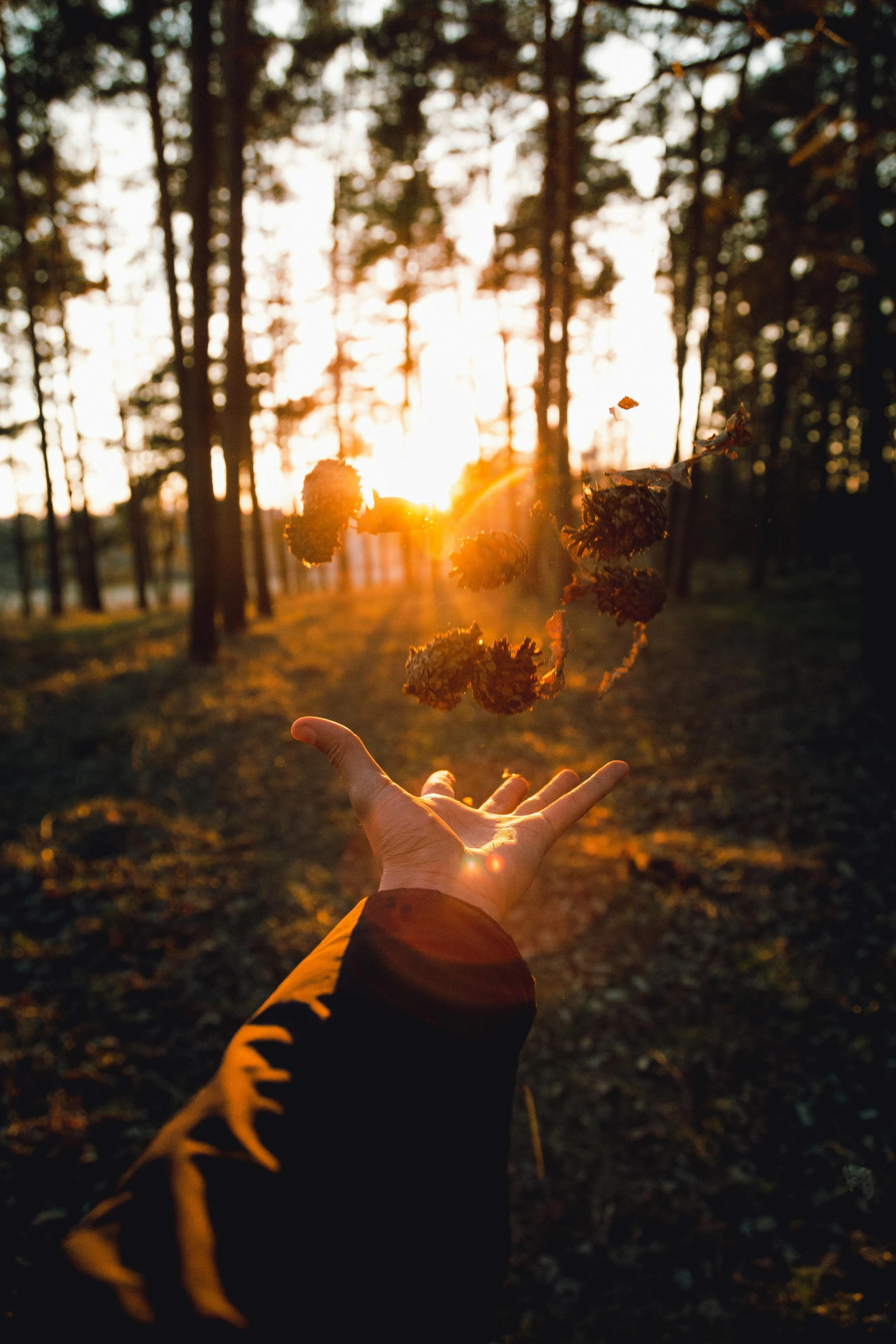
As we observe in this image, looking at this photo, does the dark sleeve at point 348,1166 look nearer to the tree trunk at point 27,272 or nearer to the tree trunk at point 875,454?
the tree trunk at point 875,454

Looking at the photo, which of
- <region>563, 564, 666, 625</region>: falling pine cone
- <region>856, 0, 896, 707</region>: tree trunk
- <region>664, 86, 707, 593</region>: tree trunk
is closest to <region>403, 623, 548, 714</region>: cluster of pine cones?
<region>563, 564, 666, 625</region>: falling pine cone

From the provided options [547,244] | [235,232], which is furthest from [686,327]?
[235,232]

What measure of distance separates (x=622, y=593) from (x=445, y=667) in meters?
0.54

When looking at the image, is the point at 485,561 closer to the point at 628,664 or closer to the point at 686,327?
the point at 628,664

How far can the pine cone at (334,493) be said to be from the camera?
1.75 metres

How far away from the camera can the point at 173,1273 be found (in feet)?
3.64

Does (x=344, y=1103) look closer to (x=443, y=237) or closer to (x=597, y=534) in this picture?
(x=597, y=534)

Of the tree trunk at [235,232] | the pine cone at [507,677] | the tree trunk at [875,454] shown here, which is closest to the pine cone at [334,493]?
the pine cone at [507,677]

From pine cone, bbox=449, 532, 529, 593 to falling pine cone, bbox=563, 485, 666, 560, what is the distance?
201 millimetres

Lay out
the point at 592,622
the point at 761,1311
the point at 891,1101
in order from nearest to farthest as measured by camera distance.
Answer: the point at 761,1311
the point at 891,1101
the point at 592,622

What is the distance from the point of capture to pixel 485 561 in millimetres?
1850

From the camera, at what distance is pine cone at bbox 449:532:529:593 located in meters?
1.84

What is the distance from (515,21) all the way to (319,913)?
35.3ft

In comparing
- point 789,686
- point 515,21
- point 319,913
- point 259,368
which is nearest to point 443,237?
point 259,368
